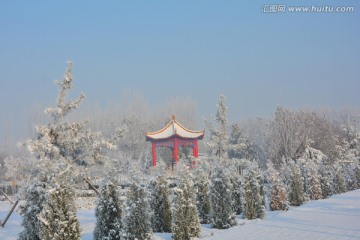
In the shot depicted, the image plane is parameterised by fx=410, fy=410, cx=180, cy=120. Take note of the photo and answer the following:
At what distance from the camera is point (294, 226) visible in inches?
525

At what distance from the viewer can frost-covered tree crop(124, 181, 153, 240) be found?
10.5 meters

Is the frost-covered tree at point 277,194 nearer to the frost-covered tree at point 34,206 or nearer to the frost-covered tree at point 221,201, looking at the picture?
the frost-covered tree at point 221,201

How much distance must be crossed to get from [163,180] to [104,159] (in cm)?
318

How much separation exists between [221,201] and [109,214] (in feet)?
15.3

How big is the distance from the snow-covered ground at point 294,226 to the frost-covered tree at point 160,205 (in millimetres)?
414

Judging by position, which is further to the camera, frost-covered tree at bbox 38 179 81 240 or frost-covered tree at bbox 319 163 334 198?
frost-covered tree at bbox 319 163 334 198

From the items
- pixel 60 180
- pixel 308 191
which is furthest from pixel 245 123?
pixel 60 180

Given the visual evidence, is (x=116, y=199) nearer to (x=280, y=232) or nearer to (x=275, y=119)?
(x=280, y=232)

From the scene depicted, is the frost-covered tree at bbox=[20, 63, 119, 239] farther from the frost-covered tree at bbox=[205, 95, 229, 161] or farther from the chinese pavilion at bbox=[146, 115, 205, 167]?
the chinese pavilion at bbox=[146, 115, 205, 167]

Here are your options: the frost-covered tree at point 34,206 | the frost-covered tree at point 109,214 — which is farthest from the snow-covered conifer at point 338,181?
the frost-covered tree at point 34,206

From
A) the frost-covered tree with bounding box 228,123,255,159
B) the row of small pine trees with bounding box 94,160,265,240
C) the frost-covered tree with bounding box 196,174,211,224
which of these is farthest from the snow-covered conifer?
the frost-covered tree with bounding box 228,123,255,159

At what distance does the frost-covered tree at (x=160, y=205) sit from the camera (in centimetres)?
1273

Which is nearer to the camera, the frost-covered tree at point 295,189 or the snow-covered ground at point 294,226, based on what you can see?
the snow-covered ground at point 294,226

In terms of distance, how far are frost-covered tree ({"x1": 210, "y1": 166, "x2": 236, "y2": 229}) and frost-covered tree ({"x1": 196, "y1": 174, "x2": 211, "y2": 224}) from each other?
0.73 m
